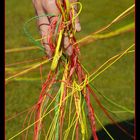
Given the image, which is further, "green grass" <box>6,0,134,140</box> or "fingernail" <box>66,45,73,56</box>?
"green grass" <box>6,0,134,140</box>

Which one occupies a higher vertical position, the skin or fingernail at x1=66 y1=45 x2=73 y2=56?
the skin

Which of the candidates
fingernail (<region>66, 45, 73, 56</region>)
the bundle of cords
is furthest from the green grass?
fingernail (<region>66, 45, 73, 56</region>)

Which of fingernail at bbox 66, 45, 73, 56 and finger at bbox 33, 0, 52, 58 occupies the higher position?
finger at bbox 33, 0, 52, 58

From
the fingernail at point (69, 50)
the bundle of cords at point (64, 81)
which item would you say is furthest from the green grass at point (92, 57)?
the fingernail at point (69, 50)

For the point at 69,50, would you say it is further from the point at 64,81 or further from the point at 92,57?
the point at 92,57

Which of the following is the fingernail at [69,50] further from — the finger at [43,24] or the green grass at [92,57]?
the green grass at [92,57]

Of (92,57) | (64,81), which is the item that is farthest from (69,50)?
(92,57)

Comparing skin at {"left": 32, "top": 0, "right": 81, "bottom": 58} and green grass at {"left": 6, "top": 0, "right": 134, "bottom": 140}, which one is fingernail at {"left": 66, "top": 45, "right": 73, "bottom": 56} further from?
green grass at {"left": 6, "top": 0, "right": 134, "bottom": 140}

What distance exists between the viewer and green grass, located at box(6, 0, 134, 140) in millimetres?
3402

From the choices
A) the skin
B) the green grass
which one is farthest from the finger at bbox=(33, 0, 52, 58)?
the green grass

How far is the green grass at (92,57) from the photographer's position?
3.40 meters

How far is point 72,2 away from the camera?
1.89 meters

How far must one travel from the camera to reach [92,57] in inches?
165
